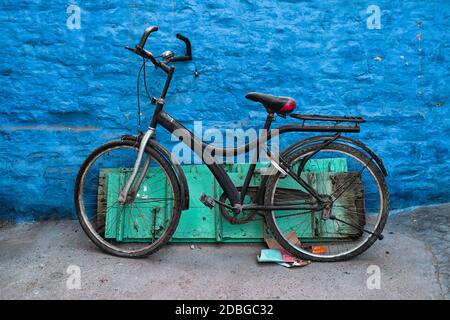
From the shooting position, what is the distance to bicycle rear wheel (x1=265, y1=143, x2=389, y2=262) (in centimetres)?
345

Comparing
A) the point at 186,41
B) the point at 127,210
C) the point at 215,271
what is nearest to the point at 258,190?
the point at 215,271

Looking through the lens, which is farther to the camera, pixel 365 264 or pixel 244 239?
pixel 244 239

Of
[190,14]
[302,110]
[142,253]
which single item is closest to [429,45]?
[302,110]

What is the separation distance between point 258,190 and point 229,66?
130 cm

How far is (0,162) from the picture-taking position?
4.21 meters

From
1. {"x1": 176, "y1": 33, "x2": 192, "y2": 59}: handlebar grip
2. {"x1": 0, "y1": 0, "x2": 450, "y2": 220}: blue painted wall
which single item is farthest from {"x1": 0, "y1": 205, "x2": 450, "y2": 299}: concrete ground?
{"x1": 176, "y1": 33, "x2": 192, "y2": 59}: handlebar grip

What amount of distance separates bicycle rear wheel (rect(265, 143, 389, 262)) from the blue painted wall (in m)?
0.50

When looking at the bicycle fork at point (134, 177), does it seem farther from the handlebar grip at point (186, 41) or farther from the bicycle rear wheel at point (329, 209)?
the bicycle rear wheel at point (329, 209)

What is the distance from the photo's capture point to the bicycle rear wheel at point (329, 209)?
3453 millimetres

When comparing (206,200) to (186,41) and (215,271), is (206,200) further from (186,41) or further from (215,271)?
(186,41)

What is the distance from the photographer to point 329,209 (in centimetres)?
347

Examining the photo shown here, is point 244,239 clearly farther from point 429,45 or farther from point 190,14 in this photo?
point 429,45

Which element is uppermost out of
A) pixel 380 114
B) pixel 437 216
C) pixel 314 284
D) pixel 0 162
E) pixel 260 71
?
pixel 260 71

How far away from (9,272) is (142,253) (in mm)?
1018
